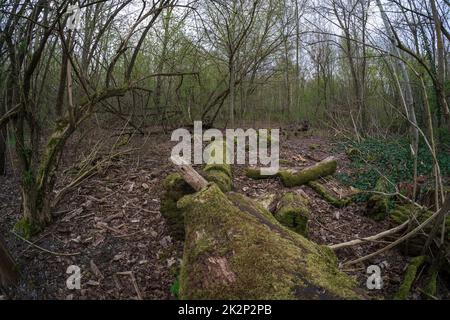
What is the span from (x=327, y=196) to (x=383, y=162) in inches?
134

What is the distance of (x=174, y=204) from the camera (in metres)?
3.60

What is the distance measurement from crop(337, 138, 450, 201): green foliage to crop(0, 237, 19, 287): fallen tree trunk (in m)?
4.72

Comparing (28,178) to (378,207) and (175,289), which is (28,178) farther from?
(378,207)

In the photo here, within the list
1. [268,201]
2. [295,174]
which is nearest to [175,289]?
[268,201]

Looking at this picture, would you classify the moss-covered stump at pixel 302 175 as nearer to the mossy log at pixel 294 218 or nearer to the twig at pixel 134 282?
the mossy log at pixel 294 218

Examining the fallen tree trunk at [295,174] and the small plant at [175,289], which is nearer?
the small plant at [175,289]

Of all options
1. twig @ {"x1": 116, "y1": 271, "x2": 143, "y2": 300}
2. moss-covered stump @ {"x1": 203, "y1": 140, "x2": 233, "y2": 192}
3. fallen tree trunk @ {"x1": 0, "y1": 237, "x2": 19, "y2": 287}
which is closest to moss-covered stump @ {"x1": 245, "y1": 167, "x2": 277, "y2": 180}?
moss-covered stump @ {"x1": 203, "y1": 140, "x2": 233, "y2": 192}

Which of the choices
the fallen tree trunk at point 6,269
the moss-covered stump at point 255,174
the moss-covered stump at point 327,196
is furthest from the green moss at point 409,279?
the fallen tree trunk at point 6,269

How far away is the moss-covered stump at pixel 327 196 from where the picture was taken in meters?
4.96

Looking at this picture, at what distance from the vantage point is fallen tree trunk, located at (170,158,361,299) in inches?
74.8

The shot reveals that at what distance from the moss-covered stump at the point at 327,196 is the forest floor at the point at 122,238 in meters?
0.11
